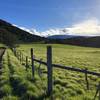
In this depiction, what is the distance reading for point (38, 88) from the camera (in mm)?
11750

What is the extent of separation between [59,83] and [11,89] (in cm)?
340

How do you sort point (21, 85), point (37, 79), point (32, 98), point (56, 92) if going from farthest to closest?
point (37, 79)
point (21, 85)
point (56, 92)
point (32, 98)

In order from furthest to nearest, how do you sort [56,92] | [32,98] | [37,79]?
[37,79] → [56,92] → [32,98]

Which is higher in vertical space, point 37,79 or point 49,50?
point 49,50

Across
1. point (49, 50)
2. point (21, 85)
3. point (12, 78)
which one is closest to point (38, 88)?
point (21, 85)

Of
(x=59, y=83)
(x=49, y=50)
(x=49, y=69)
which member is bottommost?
(x=59, y=83)

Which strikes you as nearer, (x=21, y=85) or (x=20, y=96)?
(x=20, y=96)

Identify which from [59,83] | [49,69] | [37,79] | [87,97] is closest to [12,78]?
[37,79]

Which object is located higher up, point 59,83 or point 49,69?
point 49,69

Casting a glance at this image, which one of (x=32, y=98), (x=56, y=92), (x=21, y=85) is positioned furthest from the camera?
(x=21, y=85)

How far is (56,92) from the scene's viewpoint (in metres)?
11.2

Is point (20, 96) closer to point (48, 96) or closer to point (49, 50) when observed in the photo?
point (48, 96)

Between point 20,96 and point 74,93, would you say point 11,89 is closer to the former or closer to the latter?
point 20,96

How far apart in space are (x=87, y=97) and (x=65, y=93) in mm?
1202
